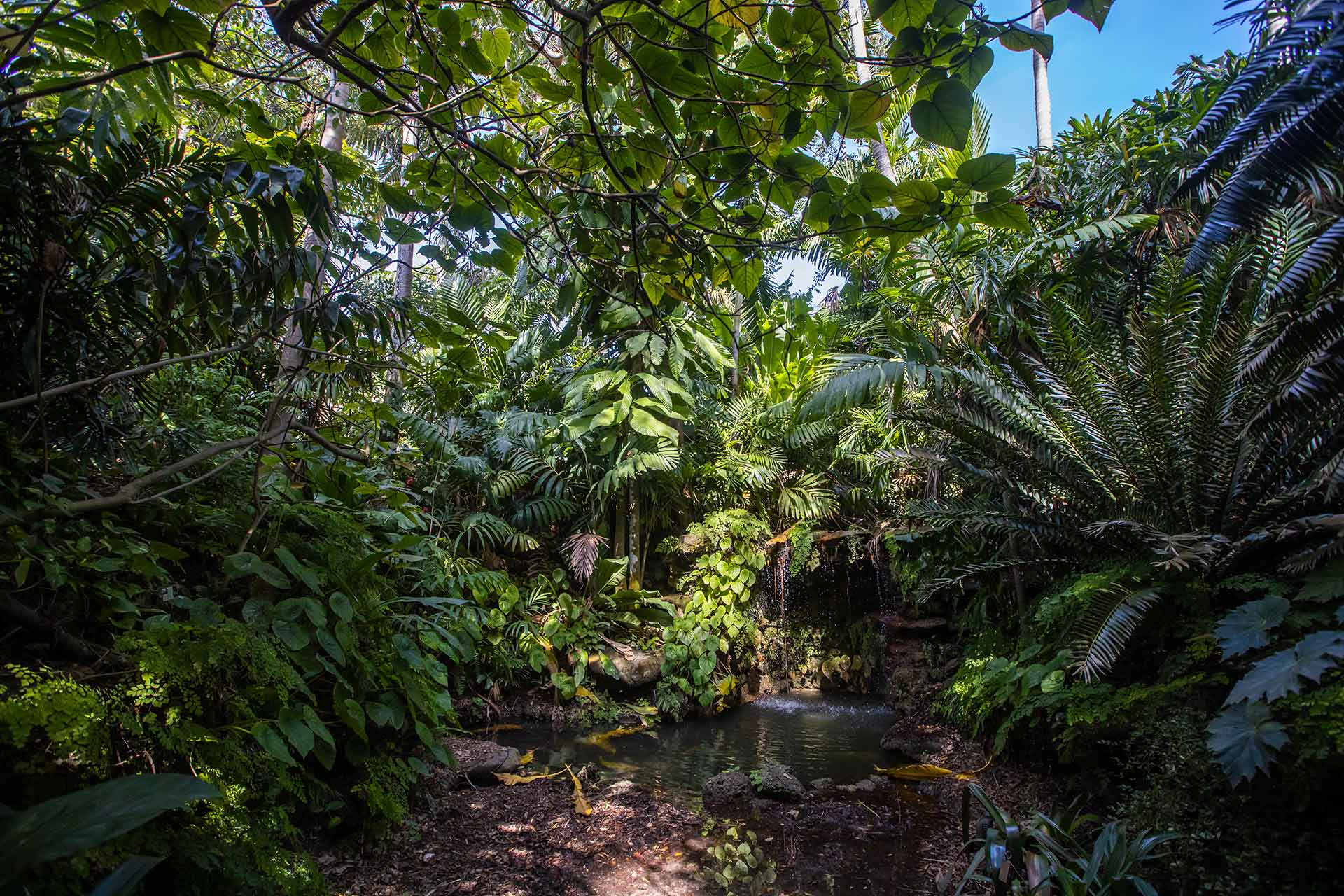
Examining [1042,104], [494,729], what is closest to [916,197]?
[494,729]

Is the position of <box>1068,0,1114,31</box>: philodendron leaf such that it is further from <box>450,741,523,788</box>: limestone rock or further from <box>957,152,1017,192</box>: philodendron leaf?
<box>450,741,523,788</box>: limestone rock

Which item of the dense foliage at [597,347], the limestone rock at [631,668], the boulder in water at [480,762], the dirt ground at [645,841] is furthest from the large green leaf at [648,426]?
the dirt ground at [645,841]

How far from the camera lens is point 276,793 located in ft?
7.07

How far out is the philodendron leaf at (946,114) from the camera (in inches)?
43.9

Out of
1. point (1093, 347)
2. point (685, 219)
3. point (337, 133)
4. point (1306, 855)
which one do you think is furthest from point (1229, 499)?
point (337, 133)

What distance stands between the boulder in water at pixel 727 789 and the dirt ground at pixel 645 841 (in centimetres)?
11

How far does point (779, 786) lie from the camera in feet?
13.3

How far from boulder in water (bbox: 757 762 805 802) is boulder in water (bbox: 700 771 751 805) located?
0.31 feet

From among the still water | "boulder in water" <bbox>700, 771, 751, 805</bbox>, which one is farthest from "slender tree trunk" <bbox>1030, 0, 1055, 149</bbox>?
"boulder in water" <bbox>700, 771, 751, 805</bbox>

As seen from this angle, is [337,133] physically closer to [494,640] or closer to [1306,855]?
[494,640]

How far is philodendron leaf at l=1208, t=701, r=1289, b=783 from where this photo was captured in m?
2.21

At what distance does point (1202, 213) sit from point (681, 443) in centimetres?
499

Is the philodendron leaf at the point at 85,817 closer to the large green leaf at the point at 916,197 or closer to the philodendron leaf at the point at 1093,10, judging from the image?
the large green leaf at the point at 916,197

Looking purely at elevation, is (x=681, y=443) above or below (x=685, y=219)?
above
